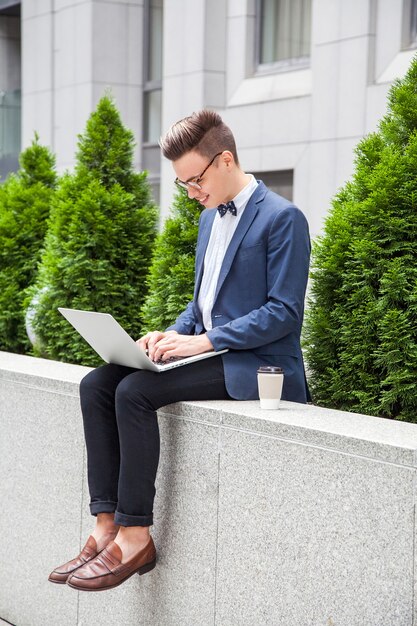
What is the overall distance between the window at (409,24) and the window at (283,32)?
7.31ft

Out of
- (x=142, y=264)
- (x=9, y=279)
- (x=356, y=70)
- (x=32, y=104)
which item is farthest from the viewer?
(x=32, y=104)

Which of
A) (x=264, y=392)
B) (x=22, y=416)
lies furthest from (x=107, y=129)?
(x=264, y=392)

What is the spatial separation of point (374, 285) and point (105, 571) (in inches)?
61.7

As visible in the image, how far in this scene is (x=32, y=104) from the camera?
19.4 metres

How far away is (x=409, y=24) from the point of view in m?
12.0

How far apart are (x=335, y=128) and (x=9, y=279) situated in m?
6.84

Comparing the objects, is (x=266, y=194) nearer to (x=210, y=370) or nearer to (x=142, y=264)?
(x=210, y=370)

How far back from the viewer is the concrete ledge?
310 centimetres

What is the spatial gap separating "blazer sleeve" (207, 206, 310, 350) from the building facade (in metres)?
8.48

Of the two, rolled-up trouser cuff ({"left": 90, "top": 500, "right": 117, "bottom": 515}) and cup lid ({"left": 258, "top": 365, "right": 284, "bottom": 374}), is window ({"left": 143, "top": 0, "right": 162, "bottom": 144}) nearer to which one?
rolled-up trouser cuff ({"left": 90, "top": 500, "right": 117, "bottom": 515})

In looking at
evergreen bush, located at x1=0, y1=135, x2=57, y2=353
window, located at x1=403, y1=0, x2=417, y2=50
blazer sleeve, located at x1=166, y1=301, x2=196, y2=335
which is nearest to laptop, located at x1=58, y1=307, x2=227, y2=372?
blazer sleeve, located at x1=166, y1=301, x2=196, y2=335

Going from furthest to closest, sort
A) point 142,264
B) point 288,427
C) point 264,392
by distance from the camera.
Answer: point 142,264
point 264,392
point 288,427

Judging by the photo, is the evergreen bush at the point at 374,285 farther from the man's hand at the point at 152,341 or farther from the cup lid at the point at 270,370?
the man's hand at the point at 152,341

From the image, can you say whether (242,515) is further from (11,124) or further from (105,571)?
(11,124)
